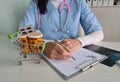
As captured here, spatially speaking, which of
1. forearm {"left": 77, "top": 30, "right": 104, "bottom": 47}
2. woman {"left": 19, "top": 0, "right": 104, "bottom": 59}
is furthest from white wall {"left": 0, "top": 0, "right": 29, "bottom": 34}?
forearm {"left": 77, "top": 30, "right": 104, "bottom": 47}

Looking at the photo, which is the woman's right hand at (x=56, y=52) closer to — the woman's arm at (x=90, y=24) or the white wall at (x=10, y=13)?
the woman's arm at (x=90, y=24)

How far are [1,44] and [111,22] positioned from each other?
3.82 ft

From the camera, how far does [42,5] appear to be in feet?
3.67

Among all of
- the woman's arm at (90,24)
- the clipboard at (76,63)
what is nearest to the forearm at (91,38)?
the woman's arm at (90,24)

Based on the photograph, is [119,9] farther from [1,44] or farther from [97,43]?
[1,44]

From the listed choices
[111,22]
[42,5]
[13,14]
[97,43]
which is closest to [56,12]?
[42,5]

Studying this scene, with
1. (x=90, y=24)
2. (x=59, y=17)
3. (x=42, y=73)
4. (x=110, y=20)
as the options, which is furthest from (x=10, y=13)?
(x=110, y=20)

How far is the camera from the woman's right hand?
0.74 m

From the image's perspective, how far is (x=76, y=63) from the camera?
70 centimetres

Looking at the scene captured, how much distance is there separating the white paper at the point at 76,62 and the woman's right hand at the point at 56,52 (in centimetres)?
2

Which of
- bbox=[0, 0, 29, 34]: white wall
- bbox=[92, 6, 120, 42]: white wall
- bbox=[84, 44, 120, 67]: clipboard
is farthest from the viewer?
bbox=[92, 6, 120, 42]: white wall

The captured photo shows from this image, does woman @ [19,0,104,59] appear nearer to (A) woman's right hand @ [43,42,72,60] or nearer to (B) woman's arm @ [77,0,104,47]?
(B) woman's arm @ [77,0,104,47]

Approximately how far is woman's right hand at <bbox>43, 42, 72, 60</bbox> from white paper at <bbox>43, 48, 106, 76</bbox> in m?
0.02

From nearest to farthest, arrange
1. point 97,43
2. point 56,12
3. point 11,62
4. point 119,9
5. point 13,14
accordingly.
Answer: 1. point 11,62
2. point 97,43
3. point 56,12
4. point 13,14
5. point 119,9
